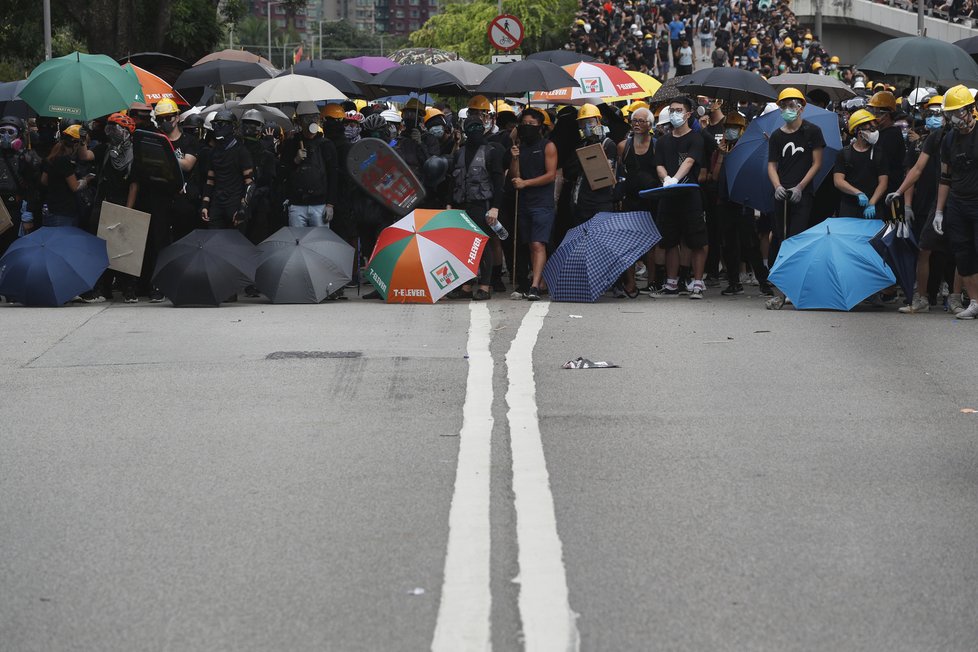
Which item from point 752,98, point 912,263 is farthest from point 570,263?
point 752,98

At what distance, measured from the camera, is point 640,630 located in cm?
485

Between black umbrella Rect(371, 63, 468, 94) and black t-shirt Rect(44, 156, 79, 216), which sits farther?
black umbrella Rect(371, 63, 468, 94)

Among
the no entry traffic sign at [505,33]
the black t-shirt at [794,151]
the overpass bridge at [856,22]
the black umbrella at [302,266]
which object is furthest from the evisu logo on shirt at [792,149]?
the overpass bridge at [856,22]

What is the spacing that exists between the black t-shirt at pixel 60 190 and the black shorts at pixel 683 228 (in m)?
Result: 5.68

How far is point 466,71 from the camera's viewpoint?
22109mm

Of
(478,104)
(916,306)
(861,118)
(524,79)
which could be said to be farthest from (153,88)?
(916,306)

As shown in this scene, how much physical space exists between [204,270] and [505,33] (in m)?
11.3

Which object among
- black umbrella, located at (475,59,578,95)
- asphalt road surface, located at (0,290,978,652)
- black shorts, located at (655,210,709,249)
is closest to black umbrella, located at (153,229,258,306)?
asphalt road surface, located at (0,290,978,652)

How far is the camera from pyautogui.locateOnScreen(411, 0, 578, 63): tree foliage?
75.1 meters

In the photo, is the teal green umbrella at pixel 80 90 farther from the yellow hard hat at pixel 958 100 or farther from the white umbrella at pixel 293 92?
the yellow hard hat at pixel 958 100

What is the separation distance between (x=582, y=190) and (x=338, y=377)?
18.5 ft

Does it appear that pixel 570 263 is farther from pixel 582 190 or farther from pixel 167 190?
pixel 167 190

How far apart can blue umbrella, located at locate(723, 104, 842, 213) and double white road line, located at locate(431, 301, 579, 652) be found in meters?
6.08

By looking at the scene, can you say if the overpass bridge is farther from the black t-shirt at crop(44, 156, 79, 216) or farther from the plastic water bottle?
the black t-shirt at crop(44, 156, 79, 216)
